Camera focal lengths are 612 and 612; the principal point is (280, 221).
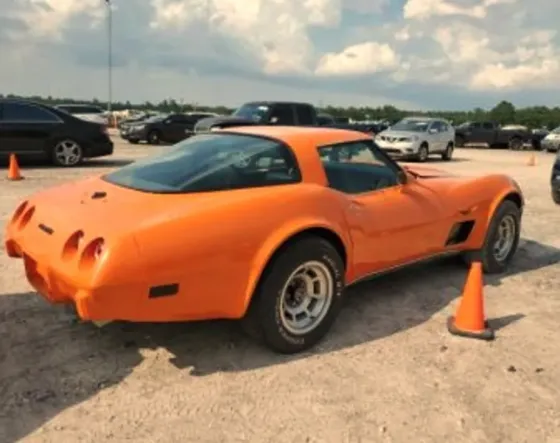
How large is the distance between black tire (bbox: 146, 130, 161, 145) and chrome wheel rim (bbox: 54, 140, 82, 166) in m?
11.1

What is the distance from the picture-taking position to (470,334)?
14.1 ft

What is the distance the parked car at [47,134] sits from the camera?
1292 cm

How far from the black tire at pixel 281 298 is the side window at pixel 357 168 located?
62cm

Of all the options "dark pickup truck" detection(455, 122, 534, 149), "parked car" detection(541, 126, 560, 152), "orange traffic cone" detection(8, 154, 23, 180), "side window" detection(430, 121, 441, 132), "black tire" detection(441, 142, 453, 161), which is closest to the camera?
"orange traffic cone" detection(8, 154, 23, 180)

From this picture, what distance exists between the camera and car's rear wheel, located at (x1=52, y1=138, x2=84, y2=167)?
13.6 m

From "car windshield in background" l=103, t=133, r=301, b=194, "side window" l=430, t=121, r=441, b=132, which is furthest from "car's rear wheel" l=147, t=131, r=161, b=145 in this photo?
"car windshield in background" l=103, t=133, r=301, b=194

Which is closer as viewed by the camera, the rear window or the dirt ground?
the dirt ground

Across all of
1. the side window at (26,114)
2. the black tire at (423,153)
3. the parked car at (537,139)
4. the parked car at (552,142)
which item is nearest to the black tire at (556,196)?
the black tire at (423,153)

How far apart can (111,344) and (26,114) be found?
10467 mm

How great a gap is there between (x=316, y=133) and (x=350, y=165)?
15.3 inches

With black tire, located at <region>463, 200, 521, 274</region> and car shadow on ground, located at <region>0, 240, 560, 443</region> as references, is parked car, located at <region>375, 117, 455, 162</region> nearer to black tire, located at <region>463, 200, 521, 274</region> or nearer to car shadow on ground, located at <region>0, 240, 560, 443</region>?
black tire, located at <region>463, 200, 521, 274</region>

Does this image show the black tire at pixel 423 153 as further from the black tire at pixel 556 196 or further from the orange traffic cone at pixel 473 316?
the orange traffic cone at pixel 473 316

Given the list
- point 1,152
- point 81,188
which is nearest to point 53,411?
point 81,188

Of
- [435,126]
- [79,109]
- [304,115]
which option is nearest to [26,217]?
[304,115]
